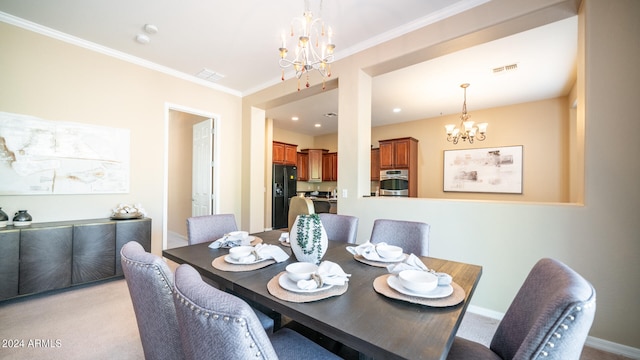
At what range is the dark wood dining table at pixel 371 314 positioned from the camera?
0.72 m

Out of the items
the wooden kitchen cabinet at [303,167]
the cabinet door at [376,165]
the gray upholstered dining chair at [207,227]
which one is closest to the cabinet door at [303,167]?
the wooden kitchen cabinet at [303,167]

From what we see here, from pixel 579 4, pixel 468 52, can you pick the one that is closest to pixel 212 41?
pixel 468 52

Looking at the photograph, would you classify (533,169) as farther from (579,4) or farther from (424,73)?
(579,4)

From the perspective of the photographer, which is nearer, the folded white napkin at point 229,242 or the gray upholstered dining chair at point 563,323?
the gray upholstered dining chair at point 563,323

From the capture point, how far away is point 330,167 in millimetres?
7367

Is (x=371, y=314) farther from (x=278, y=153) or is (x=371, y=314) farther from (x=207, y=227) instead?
(x=278, y=153)

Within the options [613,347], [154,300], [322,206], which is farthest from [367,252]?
[322,206]

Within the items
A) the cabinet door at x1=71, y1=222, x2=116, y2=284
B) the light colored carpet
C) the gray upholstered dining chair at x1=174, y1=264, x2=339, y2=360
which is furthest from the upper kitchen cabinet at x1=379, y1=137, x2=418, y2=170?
the gray upholstered dining chair at x1=174, y1=264, x2=339, y2=360

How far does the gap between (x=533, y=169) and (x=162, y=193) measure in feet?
20.5

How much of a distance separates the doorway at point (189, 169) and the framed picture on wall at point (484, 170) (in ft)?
15.6

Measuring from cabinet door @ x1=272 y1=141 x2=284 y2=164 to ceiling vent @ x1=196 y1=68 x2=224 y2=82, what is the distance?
2634 mm

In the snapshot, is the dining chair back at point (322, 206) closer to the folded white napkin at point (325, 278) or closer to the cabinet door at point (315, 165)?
the cabinet door at point (315, 165)

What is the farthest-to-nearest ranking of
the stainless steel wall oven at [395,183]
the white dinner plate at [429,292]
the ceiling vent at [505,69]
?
the stainless steel wall oven at [395,183], the ceiling vent at [505,69], the white dinner plate at [429,292]

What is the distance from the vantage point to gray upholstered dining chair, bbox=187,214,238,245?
203 cm
